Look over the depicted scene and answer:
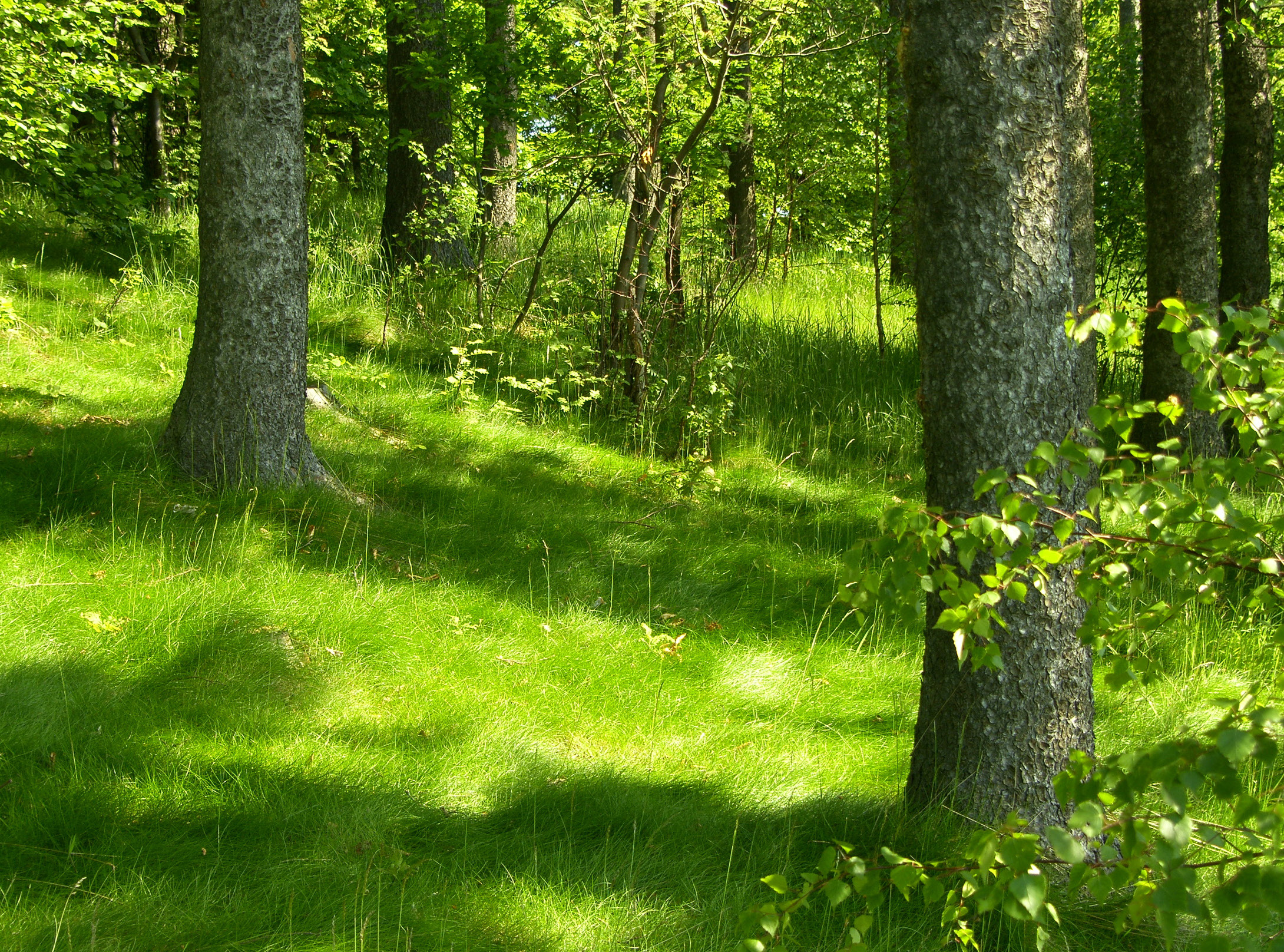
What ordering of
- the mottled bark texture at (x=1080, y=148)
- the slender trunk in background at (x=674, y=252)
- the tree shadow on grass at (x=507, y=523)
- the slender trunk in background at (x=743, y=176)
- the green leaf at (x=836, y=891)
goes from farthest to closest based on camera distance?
the slender trunk in background at (x=743, y=176) → the slender trunk in background at (x=674, y=252) → the mottled bark texture at (x=1080, y=148) → the tree shadow on grass at (x=507, y=523) → the green leaf at (x=836, y=891)

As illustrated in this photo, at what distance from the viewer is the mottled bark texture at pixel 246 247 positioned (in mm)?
4922

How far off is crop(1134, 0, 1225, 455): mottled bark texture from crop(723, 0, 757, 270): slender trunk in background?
9.49ft

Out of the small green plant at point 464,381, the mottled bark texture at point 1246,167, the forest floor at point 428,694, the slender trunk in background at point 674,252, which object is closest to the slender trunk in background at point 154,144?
the forest floor at point 428,694

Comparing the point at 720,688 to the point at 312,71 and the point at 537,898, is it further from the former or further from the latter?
the point at 312,71

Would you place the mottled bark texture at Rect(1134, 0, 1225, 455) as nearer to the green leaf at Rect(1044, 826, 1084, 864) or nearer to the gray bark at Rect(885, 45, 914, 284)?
the gray bark at Rect(885, 45, 914, 284)

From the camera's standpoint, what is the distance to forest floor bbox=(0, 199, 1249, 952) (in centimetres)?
266

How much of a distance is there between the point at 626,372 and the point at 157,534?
13.7 ft

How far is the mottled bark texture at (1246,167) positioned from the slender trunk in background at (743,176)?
12.5 ft

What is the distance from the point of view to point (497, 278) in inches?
361

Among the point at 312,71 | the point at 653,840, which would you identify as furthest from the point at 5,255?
the point at 653,840

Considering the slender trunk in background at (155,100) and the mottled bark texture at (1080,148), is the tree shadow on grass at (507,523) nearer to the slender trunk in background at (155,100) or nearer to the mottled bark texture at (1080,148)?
the mottled bark texture at (1080,148)

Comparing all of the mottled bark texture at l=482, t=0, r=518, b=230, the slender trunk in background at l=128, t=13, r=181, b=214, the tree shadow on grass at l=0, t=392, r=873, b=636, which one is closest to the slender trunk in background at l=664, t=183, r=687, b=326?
the mottled bark texture at l=482, t=0, r=518, b=230

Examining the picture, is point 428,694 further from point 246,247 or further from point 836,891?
point 246,247

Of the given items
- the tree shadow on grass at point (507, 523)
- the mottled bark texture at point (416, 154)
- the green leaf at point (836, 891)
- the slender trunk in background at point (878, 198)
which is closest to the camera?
the green leaf at point (836, 891)
